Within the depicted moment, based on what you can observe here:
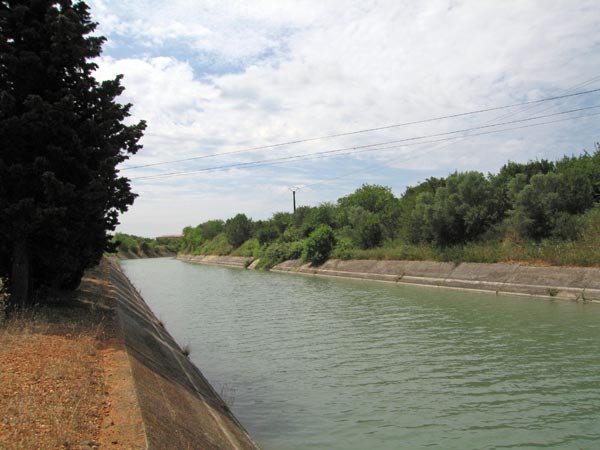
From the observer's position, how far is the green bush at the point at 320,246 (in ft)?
161

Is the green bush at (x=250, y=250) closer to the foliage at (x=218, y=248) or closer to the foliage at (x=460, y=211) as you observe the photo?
the foliage at (x=218, y=248)

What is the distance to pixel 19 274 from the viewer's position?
11.2 metres

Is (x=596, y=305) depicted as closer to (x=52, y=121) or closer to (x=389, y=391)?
(x=389, y=391)

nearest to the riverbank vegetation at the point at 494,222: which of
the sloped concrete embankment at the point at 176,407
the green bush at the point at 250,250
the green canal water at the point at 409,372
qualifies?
A: the green canal water at the point at 409,372

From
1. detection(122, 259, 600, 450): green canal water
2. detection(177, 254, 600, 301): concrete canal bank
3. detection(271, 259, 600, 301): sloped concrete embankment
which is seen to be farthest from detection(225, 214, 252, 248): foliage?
A: detection(122, 259, 600, 450): green canal water

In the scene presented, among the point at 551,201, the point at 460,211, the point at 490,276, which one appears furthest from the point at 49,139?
the point at 460,211

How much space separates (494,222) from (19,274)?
30579 millimetres

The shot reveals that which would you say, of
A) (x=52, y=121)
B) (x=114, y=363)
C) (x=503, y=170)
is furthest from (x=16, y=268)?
(x=503, y=170)

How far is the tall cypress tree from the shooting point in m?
10.5

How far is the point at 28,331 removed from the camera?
857cm

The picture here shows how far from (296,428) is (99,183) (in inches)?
270

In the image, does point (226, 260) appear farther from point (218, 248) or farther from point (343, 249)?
point (343, 249)

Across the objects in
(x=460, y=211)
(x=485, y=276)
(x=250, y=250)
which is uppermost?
(x=460, y=211)

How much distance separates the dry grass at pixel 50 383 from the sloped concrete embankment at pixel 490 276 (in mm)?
20840
